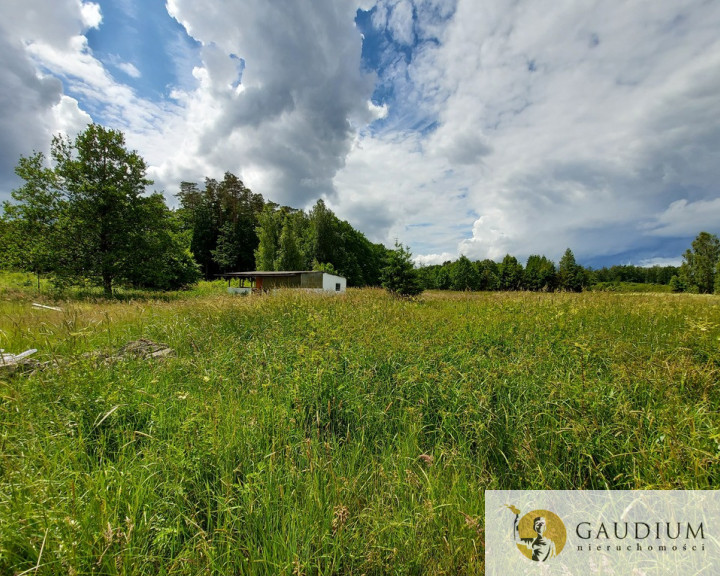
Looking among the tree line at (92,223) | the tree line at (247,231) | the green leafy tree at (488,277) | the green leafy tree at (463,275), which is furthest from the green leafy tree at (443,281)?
the tree line at (92,223)

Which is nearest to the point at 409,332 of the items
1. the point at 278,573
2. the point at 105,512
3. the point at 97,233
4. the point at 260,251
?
the point at 278,573

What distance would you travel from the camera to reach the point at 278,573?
4.49ft

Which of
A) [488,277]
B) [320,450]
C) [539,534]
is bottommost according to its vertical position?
[539,534]

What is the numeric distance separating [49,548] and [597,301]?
33.5 feet

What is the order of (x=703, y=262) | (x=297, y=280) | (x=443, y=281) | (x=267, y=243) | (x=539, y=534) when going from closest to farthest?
1. (x=539, y=534)
2. (x=297, y=280)
3. (x=267, y=243)
4. (x=703, y=262)
5. (x=443, y=281)

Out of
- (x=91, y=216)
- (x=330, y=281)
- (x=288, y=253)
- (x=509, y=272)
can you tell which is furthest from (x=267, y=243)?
(x=509, y=272)

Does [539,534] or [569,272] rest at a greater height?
[569,272]

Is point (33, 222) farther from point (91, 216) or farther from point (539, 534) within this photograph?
point (539, 534)

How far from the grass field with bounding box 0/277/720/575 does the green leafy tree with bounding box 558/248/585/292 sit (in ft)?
186

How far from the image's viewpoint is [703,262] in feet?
150

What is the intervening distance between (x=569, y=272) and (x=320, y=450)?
67.8m

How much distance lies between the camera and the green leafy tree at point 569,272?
50875mm

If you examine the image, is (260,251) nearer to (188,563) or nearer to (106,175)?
(106,175)

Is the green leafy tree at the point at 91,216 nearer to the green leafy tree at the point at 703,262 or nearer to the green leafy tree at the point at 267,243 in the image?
the green leafy tree at the point at 267,243
